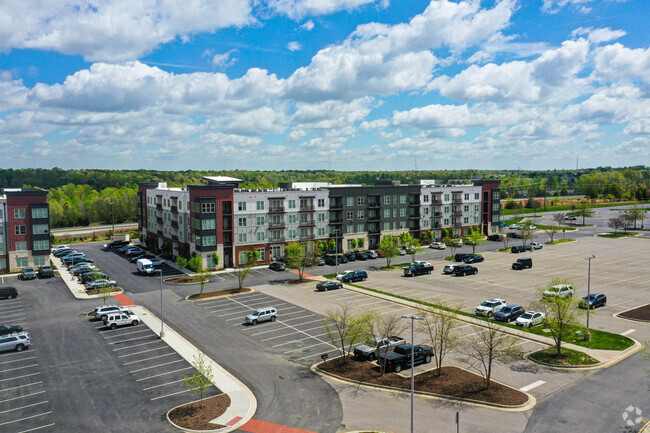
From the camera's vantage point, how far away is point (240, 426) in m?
27.8

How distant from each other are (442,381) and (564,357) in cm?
1188

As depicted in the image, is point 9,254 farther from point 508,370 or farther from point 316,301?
point 508,370

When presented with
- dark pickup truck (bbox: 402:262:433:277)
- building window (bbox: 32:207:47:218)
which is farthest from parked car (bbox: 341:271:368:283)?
building window (bbox: 32:207:47:218)

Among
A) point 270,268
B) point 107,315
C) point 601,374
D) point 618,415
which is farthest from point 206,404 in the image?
point 270,268

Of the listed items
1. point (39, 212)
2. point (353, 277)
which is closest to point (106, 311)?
point (353, 277)

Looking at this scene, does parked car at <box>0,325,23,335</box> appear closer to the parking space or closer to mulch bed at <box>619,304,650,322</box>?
the parking space

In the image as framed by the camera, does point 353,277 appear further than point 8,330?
Yes

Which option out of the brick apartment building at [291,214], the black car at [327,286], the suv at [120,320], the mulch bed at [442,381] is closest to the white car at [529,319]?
the mulch bed at [442,381]

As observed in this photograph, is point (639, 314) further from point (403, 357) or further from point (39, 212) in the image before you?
point (39, 212)

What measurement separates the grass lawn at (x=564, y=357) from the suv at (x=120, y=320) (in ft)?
127

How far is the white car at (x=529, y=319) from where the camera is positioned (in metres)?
46.2

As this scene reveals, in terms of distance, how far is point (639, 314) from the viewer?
164 ft

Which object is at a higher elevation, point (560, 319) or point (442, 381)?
point (560, 319)

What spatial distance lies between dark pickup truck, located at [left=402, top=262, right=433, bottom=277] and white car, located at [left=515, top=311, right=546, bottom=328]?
84.8 ft
